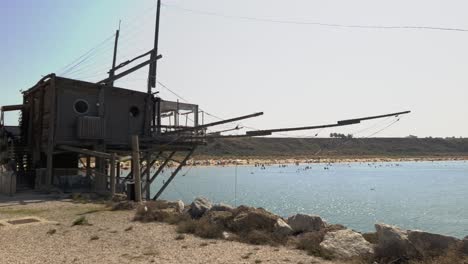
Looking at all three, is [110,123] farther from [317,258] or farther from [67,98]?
[317,258]

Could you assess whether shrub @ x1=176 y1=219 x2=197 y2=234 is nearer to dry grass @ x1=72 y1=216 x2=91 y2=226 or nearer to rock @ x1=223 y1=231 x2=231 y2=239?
rock @ x1=223 y1=231 x2=231 y2=239

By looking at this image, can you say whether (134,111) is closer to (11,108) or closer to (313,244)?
(11,108)

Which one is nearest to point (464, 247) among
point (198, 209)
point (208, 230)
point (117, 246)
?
point (208, 230)

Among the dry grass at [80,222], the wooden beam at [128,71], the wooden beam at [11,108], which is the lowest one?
the dry grass at [80,222]

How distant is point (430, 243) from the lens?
10.5m

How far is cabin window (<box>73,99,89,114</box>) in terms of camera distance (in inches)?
1147

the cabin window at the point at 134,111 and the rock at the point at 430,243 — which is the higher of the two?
the cabin window at the point at 134,111

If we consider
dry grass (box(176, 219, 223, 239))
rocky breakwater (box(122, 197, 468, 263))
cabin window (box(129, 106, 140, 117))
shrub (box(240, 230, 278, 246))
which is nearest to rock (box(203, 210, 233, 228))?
rocky breakwater (box(122, 197, 468, 263))

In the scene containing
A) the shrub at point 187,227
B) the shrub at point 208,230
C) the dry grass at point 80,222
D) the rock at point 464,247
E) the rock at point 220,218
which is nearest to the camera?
the rock at point 464,247

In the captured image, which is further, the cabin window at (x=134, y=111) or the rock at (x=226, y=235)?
the cabin window at (x=134, y=111)

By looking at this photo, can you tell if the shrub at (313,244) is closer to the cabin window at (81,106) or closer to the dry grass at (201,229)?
the dry grass at (201,229)

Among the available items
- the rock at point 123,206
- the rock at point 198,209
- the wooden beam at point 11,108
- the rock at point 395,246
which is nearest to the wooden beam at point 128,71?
the wooden beam at point 11,108

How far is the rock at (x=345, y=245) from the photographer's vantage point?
11.1 meters

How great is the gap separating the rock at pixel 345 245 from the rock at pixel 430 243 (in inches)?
43.0
